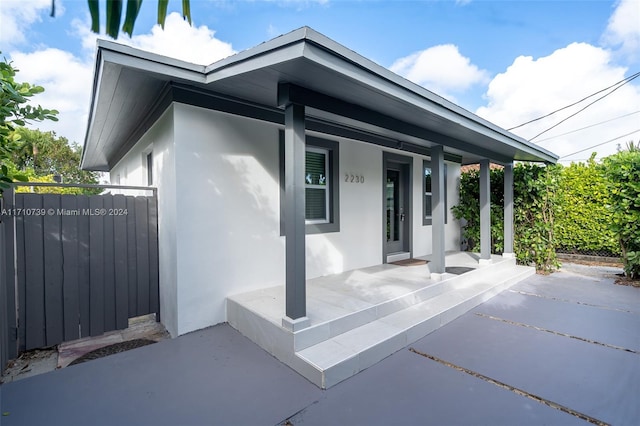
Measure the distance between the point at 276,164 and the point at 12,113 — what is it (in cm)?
279

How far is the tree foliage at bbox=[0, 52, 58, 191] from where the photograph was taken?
243cm

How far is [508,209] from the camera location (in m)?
A: 7.03

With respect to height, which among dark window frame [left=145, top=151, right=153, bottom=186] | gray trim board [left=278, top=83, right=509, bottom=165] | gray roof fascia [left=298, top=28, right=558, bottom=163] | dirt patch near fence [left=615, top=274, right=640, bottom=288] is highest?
gray roof fascia [left=298, top=28, right=558, bottom=163]

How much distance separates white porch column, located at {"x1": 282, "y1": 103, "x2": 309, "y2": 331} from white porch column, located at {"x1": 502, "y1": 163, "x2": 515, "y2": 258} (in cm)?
601

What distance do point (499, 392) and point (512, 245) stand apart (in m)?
5.46

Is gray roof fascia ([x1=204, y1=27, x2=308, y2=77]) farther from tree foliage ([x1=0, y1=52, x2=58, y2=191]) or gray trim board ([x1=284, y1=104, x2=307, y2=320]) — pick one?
tree foliage ([x1=0, y1=52, x2=58, y2=191])

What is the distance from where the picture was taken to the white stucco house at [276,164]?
3.00 m

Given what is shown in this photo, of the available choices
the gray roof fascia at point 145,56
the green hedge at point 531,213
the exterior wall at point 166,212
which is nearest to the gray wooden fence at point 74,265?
the exterior wall at point 166,212

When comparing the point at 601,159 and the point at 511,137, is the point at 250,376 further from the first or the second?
the point at 601,159

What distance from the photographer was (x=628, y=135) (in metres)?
16.8

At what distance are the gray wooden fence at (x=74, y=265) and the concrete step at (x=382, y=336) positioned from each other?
2.55 metres

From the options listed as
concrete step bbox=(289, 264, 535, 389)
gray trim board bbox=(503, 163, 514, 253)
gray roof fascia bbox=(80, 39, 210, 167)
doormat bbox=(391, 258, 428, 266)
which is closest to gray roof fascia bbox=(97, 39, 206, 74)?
gray roof fascia bbox=(80, 39, 210, 167)

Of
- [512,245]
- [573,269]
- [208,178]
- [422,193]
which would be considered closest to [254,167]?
[208,178]

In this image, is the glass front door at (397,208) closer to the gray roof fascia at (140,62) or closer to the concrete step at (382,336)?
the concrete step at (382,336)
